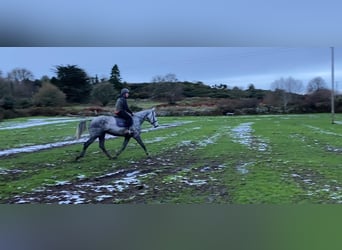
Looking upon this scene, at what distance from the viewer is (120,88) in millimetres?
4227

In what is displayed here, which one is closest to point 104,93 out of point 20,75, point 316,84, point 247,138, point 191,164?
point 20,75

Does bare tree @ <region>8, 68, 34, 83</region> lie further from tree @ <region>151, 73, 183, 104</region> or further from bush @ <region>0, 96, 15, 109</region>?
tree @ <region>151, 73, 183, 104</region>

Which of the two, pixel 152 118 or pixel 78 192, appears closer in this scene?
pixel 78 192

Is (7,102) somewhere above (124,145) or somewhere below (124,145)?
above

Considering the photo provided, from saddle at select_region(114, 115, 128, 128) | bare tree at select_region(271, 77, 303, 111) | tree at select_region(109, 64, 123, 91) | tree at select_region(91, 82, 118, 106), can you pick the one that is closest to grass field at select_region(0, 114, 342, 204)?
saddle at select_region(114, 115, 128, 128)

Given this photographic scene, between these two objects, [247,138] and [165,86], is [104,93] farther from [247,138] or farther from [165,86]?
[247,138]

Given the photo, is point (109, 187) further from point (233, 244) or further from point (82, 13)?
point (82, 13)

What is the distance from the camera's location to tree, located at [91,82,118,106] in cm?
422

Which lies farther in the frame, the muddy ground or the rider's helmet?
the rider's helmet

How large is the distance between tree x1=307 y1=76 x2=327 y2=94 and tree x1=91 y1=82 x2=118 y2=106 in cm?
220

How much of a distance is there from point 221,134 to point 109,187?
55.5 inches

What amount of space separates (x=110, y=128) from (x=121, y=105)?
287 millimetres

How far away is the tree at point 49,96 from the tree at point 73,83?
2.2 inches

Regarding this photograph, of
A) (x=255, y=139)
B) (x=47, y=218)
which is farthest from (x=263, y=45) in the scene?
(x=47, y=218)
